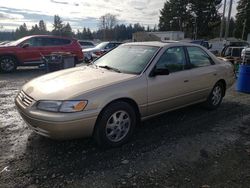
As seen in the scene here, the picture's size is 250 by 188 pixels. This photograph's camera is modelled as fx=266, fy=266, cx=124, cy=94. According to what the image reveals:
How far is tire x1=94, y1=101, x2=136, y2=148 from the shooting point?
12.5 feet

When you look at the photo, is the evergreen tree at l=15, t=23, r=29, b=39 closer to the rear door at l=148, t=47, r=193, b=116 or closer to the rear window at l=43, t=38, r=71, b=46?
the rear window at l=43, t=38, r=71, b=46

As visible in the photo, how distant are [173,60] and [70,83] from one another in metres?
2.03

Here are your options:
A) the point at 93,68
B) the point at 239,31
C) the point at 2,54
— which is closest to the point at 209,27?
the point at 239,31

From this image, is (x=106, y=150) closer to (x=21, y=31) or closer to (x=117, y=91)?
(x=117, y=91)

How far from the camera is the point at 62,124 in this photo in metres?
3.48

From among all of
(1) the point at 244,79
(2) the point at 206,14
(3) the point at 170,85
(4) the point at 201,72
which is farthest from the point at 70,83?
(2) the point at 206,14

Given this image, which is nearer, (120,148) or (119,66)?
(120,148)

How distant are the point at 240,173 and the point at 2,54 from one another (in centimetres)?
1129

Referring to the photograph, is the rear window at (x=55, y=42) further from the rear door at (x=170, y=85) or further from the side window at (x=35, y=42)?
the rear door at (x=170, y=85)

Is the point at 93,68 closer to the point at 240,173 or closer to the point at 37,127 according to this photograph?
the point at 37,127

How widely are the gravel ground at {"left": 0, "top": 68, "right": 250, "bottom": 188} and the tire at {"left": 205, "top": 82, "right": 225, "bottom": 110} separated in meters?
0.80

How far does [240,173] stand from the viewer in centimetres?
348

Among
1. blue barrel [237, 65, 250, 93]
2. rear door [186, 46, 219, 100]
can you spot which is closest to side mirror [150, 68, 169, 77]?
rear door [186, 46, 219, 100]

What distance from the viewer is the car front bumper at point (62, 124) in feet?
11.5
